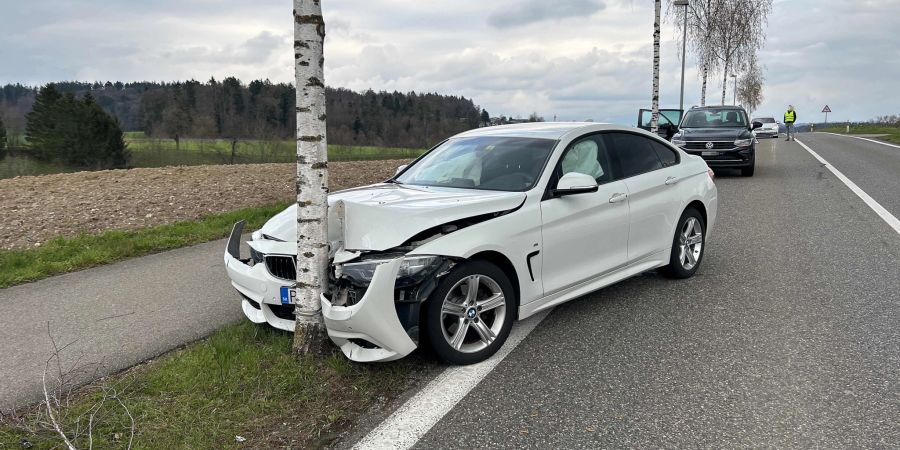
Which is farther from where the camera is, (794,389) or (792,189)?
(792,189)

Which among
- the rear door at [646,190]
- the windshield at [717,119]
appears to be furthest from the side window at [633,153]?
the windshield at [717,119]

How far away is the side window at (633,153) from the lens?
18.5 ft

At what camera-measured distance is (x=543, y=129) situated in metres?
5.55

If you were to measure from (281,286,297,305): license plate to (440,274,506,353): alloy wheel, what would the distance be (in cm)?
97

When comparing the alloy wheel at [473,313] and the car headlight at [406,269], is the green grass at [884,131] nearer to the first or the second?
the alloy wheel at [473,313]

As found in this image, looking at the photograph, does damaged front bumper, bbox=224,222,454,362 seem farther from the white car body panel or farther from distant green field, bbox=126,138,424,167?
the white car body panel

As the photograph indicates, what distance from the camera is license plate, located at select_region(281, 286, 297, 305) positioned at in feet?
13.8

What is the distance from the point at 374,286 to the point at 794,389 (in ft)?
7.99

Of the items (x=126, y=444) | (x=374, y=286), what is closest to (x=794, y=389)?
(x=374, y=286)

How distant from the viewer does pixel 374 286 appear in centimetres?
367

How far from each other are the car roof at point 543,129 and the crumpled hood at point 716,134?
11.3m

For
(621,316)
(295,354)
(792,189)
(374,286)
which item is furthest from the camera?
(792,189)

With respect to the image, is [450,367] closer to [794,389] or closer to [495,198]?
[495,198]

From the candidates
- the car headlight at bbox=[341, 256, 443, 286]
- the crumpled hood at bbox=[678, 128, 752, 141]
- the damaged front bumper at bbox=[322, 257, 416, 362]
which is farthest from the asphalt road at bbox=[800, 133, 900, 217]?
the damaged front bumper at bbox=[322, 257, 416, 362]
